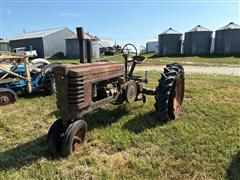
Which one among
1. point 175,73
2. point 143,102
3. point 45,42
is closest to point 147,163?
point 175,73

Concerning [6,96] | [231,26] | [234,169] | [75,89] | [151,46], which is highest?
[231,26]

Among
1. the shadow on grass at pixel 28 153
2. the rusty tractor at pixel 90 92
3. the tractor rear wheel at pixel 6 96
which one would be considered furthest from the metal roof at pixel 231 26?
the shadow on grass at pixel 28 153

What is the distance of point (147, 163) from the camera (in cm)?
343

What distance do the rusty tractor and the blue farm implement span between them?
2.86 metres

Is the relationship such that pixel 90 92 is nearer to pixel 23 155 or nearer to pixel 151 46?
pixel 23 155

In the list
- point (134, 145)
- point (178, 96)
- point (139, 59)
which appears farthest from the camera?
point (139, 59)

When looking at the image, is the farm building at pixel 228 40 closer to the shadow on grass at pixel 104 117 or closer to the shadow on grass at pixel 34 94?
the shadow on grass at pixel 34 94

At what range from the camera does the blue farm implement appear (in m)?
6.68

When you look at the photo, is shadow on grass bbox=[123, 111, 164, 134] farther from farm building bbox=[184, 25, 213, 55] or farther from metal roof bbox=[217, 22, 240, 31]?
metal roof bbox=[217, 22, 240, 31]

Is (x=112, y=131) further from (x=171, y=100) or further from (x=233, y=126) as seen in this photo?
(x=233, y=126)

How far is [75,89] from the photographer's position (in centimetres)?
348

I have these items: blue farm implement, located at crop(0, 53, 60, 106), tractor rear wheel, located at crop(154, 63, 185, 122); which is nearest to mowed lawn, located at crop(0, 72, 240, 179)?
tractor rear wheel, located at crop(154, 63, 185, 122)

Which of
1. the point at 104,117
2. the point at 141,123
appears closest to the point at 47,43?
the point at 104,117

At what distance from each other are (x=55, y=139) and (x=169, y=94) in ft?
7.22
